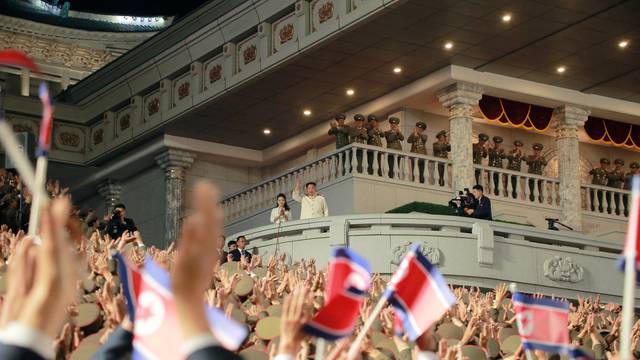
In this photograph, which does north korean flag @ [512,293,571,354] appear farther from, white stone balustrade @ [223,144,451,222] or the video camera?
white stone balustrade @ [223,144,451,222]

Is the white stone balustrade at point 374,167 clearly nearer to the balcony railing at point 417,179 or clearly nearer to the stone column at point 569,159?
the balcony railing at point 417,179

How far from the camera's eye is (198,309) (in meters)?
1.87

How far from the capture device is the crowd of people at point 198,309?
187 cm

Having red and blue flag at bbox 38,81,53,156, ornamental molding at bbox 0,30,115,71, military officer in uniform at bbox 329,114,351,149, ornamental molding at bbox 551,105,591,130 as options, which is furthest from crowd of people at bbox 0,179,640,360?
ornamental molding at bbox 0,30,115,71

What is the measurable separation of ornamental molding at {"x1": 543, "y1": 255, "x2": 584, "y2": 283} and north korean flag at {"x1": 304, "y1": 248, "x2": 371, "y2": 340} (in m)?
13.2

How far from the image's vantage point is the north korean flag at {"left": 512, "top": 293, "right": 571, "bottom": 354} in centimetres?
447

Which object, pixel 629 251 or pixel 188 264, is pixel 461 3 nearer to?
pixel 629 251

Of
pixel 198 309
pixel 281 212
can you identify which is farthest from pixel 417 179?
pixel 198 309

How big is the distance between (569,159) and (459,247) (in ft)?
20.2

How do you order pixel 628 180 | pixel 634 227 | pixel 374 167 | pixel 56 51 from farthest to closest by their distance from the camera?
pixel 56 51, pixel 628 180, pixel 374 167, pixel 634 227

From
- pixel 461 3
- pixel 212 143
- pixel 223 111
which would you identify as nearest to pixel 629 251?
pixel 461 3

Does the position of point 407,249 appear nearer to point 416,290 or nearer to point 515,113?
point 515,113

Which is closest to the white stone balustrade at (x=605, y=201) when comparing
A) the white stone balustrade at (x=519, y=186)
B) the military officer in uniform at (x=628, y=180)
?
the military officer in uniform at (x=628, y=180)

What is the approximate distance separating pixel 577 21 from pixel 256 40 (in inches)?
238
